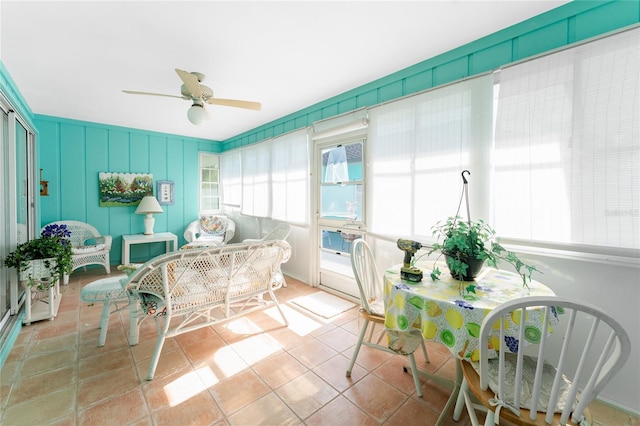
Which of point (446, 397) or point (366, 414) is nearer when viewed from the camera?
point (366, 414)

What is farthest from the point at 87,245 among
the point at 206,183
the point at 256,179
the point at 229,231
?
the point at 256,179

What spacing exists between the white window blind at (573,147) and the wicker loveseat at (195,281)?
6.18 ft

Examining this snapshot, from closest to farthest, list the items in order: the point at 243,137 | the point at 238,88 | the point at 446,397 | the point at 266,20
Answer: the point at 446,397 → the point at 266,20 → the point at 238,88 → the point at 243,137

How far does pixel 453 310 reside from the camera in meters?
1.30

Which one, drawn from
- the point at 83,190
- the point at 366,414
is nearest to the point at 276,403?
the point at 366,414

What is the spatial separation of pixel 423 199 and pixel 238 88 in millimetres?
2343

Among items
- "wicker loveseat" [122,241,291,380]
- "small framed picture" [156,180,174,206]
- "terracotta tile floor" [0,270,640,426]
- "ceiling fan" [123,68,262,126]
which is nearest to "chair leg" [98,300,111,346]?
"terracotta tile floor" [0,270,640,426]

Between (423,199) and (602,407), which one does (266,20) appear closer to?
(423,199)

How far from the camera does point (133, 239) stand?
4.65 m

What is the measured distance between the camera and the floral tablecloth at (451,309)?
1251 millimetres

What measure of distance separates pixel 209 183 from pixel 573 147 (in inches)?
231

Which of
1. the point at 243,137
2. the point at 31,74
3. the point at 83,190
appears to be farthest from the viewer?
the point at 243,137

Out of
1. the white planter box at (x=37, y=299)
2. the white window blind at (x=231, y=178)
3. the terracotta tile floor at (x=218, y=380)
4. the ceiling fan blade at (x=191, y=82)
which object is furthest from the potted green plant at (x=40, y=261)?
the white window blind at (x=231, y=178)

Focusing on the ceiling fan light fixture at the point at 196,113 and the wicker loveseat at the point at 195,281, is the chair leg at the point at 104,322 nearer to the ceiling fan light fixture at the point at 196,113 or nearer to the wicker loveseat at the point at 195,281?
the wicker loveseat at the point at 195,281
